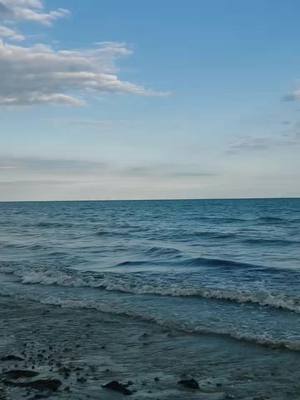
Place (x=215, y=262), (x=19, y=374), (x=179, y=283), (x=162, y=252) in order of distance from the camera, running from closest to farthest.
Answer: (x=19, y=374) < (x=179, y=283) < (x=215, y=262) < (x=162, y=252)

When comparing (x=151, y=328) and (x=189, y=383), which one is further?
→ (x=151, y=328)

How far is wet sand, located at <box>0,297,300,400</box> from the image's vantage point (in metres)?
7.43

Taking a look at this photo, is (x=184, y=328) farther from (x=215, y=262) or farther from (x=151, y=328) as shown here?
(x=215, y=262)

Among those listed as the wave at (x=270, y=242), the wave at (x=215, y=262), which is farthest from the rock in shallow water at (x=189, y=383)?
the wave at (x=270, y=242)

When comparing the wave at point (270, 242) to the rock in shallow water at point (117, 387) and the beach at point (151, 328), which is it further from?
the rock in shallow water at point (117, 387)

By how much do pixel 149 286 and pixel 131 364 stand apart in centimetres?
777

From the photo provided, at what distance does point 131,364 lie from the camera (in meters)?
8.84

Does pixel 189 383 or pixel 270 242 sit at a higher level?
pixel 270 242

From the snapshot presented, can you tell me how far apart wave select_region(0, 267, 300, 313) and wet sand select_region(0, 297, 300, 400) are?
3.53 meters

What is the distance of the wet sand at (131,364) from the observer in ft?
24.4

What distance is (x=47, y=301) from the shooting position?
48.7ft


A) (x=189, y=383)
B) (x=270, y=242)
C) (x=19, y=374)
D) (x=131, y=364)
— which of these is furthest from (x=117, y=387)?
(x=270, y=242)

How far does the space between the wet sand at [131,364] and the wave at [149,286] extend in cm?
353

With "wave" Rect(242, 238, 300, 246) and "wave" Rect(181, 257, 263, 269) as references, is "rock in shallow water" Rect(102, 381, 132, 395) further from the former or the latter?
"wave" Rect(242, 238, 300, 246)
